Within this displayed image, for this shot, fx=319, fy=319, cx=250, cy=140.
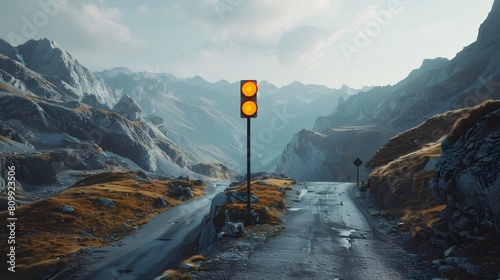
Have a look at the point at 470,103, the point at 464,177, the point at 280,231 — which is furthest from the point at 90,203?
the point at 470,103

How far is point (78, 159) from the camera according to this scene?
127188 mm

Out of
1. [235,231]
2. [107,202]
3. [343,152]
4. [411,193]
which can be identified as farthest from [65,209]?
[343,152]

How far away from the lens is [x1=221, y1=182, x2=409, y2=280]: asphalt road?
12.3 meters

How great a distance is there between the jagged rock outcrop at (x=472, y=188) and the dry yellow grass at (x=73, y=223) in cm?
3305

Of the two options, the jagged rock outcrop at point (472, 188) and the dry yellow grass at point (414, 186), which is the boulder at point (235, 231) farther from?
the jagged rock outcrop at point (472, 188)

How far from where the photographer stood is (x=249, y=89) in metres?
14.6

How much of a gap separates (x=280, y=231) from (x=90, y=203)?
140 ft

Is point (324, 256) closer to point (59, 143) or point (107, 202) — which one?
point (107, 202)

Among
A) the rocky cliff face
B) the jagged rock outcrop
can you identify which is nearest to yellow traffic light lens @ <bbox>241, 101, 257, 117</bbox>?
the jagged rock outcrop

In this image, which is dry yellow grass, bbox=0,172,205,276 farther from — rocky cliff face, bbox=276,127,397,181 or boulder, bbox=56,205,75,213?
rocky cliff face, bbox=276,127,397,181

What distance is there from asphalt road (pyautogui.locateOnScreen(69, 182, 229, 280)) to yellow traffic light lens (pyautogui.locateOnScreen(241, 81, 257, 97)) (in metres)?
20.9

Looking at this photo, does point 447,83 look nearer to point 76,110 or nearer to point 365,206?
point 365,206

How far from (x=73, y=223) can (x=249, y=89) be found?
40.3 metres

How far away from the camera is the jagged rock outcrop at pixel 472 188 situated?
11.8 m
